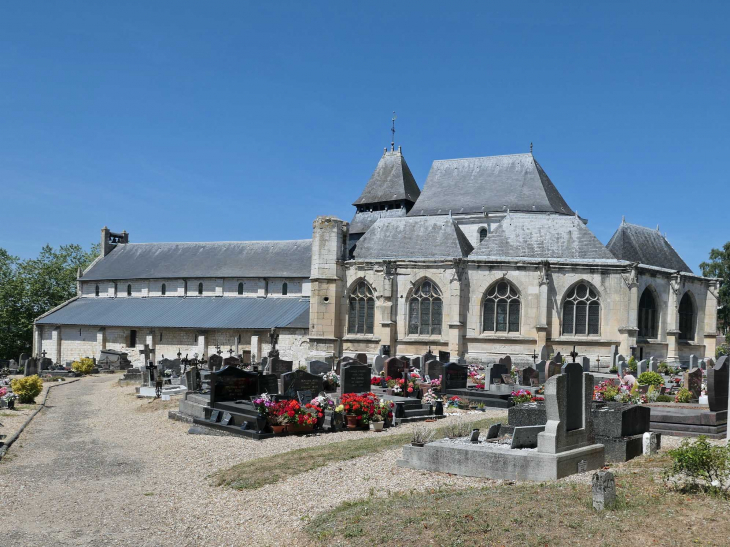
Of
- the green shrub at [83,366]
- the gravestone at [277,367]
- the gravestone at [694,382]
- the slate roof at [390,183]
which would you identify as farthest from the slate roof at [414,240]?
the green shrub at [83,366]

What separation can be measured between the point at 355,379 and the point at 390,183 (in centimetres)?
3101

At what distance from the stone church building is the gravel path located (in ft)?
53.3

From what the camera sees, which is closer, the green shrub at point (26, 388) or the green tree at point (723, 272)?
the green shrub at point (26, 388)

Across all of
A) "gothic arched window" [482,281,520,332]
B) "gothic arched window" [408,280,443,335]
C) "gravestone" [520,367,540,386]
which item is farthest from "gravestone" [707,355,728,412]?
"gothic arched window" [408,280,443,335]

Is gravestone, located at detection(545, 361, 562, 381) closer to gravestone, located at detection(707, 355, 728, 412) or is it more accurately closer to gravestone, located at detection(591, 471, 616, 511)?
gravestone, located at detection(707, 355, 728, 412)

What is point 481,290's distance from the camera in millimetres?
31188

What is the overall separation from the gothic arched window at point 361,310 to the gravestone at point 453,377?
1198cm

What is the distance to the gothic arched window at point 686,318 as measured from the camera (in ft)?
110

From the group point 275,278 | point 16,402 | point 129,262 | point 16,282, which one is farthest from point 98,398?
point 16,282

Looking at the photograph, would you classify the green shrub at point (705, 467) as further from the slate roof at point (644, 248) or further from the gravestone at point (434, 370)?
the slate roof at point (644, 248)

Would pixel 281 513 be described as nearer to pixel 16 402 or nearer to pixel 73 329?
pixel 16 402

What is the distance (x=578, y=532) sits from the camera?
669 centimetres

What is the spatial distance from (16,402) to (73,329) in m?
27.4

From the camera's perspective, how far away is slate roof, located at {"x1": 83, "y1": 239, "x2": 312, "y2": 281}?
153ft
